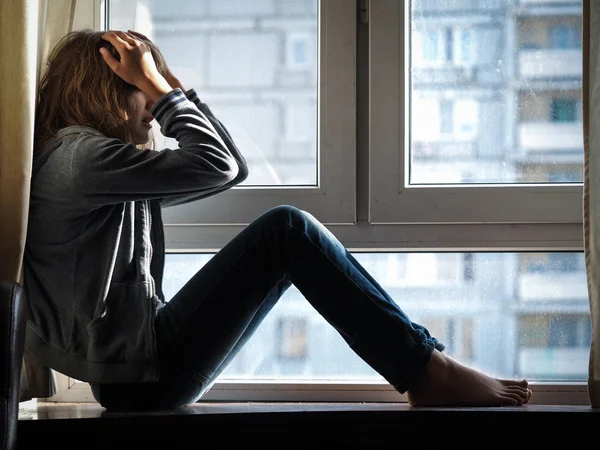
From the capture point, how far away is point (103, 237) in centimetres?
159

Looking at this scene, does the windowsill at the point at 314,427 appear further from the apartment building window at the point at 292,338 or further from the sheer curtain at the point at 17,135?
the apartment building window at the point at 292,338

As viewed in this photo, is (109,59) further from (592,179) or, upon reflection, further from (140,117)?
(592,179)

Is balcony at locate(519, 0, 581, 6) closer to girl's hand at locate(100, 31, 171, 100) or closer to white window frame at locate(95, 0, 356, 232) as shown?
white window frame at locate(95, 0, 356, 232)

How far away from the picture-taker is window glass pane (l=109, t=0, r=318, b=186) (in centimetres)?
202

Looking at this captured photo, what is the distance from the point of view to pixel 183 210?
1.99m

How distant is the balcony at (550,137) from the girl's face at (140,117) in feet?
3.07

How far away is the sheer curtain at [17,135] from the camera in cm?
155

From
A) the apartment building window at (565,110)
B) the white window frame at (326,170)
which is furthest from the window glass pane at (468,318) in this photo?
the apartment building window at (565,110)

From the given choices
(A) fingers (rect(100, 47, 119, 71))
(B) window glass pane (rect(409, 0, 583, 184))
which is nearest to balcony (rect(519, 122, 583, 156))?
(B) window glass pane (rect(409, 0, 583, 184))

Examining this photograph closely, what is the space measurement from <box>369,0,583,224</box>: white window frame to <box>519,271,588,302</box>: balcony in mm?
150

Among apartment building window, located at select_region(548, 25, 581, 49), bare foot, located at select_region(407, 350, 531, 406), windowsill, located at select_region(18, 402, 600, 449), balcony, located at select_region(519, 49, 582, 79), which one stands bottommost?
windowsill, located at select_region(18, 402, 600, 449)

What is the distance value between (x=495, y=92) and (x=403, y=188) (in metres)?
0.35

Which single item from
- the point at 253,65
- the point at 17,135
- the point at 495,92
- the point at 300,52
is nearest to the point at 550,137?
the point at 495,92

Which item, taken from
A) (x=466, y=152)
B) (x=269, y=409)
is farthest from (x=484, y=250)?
(x=269, y=409)
